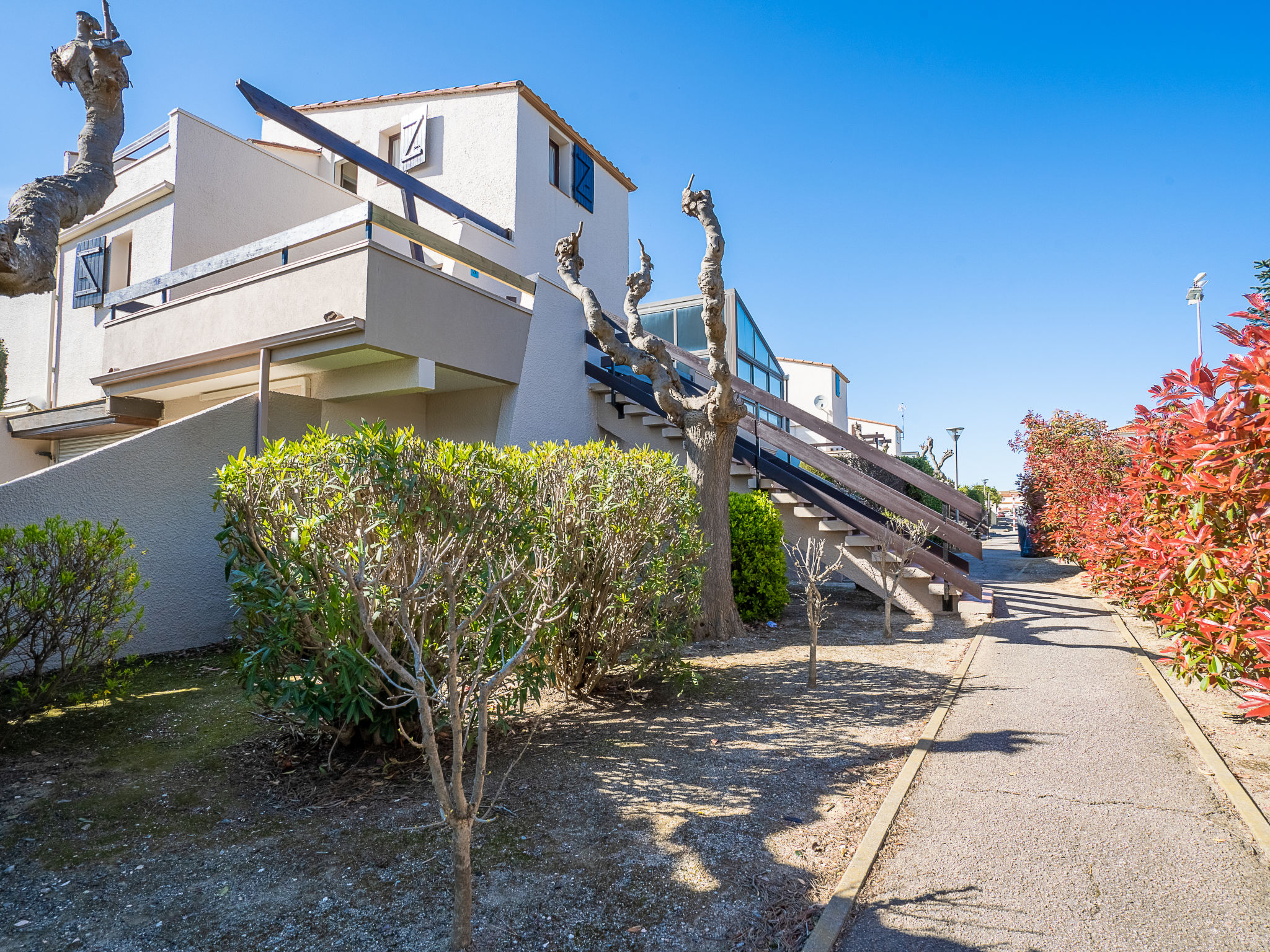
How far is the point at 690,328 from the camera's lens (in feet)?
53.2

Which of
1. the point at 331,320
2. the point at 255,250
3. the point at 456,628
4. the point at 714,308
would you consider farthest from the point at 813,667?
the point at 255,250

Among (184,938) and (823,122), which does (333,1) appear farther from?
(184,938)

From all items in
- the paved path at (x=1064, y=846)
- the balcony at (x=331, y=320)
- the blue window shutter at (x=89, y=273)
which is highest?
the blue window shutter at (x=89, y=273)

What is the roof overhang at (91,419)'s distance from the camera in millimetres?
9906

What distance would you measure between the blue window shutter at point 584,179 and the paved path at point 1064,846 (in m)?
11.4

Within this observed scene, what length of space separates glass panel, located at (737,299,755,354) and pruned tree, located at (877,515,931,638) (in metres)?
8.57

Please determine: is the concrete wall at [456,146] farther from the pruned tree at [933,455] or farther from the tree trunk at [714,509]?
the pruned tree at [933,455]

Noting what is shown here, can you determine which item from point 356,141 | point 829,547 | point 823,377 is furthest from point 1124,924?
point 823,377

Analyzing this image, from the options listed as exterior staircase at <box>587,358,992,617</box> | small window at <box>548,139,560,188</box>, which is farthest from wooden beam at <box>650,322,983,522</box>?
small window at <box>548,139,560,188</box>

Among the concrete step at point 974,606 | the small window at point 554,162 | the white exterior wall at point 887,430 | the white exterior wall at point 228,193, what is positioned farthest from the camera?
the white exterior wall at point 887,430

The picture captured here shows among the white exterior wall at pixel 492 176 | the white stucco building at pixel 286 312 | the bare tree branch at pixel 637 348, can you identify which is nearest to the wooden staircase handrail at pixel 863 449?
the bare tree branch at pixel 637 348

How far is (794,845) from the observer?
310cm

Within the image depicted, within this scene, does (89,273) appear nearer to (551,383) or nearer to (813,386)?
(551,383)

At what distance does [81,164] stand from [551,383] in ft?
20.8
